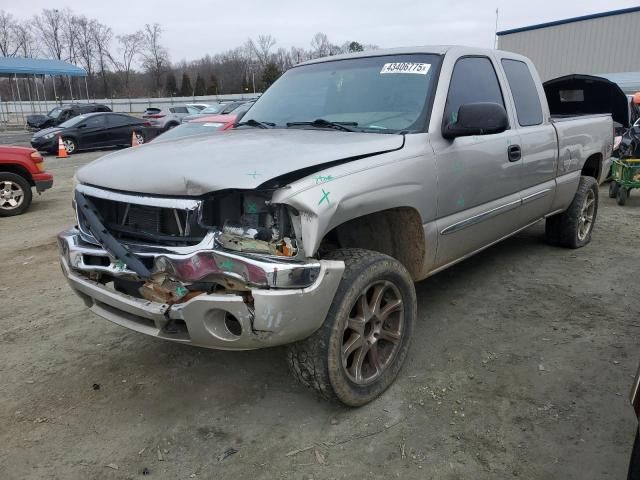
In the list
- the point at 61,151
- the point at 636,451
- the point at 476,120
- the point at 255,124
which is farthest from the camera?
the point at 61,151

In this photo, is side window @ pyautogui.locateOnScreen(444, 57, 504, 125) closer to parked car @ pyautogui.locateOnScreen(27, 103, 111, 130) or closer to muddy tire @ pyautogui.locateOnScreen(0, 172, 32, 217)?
muddy tire @ pyautogui.locateOnScreen(0, 172, 32, 217)

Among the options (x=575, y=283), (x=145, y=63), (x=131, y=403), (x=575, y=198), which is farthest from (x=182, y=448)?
(x=145, y=63)

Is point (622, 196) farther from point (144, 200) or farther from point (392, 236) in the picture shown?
point (144, 200)

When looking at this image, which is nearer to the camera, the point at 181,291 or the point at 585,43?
the point at 181,291

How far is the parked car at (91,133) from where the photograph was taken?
17391mm

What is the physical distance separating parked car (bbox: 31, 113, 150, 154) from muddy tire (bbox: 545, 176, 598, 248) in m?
15.6

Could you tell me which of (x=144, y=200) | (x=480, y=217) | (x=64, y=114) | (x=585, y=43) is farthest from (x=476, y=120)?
(x=64, y=114)

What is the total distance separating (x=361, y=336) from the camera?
2807 millimetres

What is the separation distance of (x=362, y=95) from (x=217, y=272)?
1.81 m

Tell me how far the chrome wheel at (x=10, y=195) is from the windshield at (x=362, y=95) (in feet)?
19.4

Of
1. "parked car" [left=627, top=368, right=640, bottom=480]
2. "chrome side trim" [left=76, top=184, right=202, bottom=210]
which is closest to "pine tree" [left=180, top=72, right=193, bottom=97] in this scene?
"chrome side trim" [left=76, top=184, right=202, bottom=210]

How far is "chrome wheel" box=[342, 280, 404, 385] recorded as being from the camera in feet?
9.13

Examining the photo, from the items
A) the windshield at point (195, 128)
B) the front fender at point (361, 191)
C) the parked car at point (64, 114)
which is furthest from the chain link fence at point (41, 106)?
the front fender at point (361, 191)

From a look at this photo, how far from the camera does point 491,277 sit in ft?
15.8
